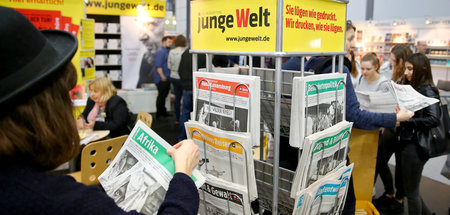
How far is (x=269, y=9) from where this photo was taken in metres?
1.37

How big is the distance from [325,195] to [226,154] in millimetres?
488

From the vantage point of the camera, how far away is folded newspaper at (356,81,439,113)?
7.26 feet

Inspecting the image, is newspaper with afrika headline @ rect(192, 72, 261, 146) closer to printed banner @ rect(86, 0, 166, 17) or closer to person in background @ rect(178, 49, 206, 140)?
person in background @ rect(178, 49, 206, 140)

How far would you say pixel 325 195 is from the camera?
60.8 inches

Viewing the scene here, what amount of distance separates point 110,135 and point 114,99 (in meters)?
0.37

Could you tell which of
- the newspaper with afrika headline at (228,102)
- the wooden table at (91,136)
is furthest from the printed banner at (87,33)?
the newspaper with afrika headline at (228,102)

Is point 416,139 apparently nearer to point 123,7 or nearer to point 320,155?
point 320,155

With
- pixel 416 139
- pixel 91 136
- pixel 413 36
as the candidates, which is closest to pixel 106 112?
pixel 91 136

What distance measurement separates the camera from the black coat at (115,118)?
3453mm

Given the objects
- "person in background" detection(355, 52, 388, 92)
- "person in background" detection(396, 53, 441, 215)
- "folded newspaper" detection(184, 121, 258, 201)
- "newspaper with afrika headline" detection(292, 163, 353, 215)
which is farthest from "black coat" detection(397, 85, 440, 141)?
"folded newspaper" detection(184, 121, 258, 201)

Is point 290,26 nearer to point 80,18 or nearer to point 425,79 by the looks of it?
point 425,79

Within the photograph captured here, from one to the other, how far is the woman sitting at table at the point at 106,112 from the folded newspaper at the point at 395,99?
2.26m

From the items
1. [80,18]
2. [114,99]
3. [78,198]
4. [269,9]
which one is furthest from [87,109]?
[78,198]

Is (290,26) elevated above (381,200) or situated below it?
above
